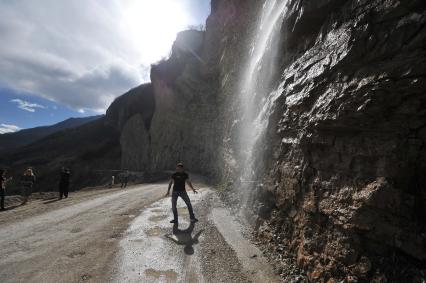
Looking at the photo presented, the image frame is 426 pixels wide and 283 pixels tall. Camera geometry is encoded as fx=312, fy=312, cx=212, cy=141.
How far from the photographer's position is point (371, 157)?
192 inches

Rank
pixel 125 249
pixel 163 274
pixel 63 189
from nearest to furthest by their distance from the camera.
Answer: pixel 163 274 → pixel 125 249 → pixel 63 189

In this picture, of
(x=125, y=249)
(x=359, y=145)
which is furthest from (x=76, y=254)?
(x=359, y=145)

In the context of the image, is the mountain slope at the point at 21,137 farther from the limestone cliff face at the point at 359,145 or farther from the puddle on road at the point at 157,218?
the limestone cliff face at the point at 359,145

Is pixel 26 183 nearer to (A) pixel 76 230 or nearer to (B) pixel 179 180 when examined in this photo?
(A) pixel 76 230

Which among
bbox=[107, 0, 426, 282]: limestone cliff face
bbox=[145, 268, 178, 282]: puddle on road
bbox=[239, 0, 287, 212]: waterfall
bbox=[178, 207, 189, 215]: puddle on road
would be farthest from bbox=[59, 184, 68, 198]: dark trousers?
bbox=[145, 268, 178, 282]: puddle on road

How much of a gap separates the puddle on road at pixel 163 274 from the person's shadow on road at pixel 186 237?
1.13m

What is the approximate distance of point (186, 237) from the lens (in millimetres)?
8672

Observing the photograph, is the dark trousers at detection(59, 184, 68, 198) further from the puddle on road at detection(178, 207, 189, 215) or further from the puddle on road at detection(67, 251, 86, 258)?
the puddle on road at detection(67, 251, 86, 258)

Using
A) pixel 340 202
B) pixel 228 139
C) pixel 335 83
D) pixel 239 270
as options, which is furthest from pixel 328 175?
pixel 228 139

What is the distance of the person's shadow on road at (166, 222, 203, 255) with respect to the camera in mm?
7835

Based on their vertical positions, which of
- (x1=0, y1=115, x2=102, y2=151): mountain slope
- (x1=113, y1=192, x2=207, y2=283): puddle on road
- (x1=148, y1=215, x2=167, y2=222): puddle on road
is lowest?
(x1=113, y1=192, x2=207, y2=283): puddle on road

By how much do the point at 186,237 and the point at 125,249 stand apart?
180cm

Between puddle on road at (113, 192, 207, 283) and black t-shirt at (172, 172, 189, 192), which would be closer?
puddle on road at (113, 192, 207, 283)

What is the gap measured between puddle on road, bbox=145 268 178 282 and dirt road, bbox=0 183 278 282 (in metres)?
0.02
